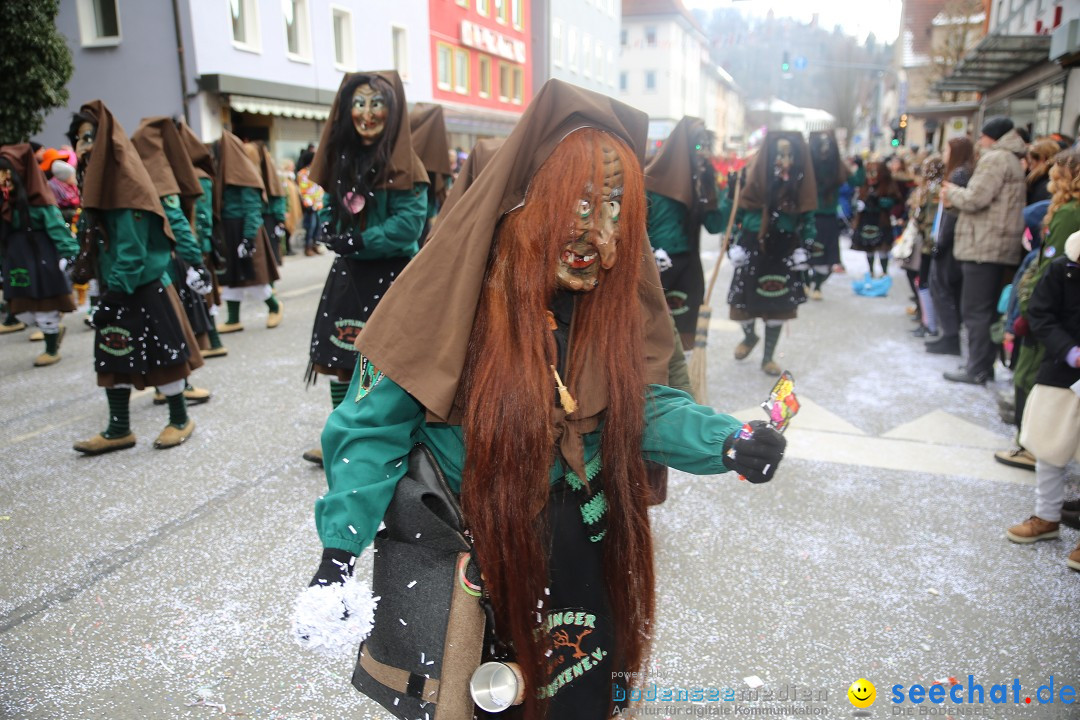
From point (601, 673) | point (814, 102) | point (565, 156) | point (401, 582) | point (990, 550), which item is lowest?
point (990, 550)

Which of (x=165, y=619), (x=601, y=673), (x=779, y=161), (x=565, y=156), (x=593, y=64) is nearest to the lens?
(x=565, y=156)

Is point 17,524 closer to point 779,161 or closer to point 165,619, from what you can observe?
point 165,619

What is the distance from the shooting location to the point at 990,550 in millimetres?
3863

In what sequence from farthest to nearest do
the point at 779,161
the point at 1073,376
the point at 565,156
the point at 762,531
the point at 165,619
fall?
the point at 779,161, the point at 762,531, the point at 1073,376, the point at 165,619, the point at 565,156

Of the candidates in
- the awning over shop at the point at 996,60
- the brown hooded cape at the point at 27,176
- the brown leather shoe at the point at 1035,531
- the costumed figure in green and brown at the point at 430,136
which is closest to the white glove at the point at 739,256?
the costumed figure in green and brown at the point at 430,136

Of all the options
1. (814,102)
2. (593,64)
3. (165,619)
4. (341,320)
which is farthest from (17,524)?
(814,102)

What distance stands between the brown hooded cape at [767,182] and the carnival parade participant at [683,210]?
98cm

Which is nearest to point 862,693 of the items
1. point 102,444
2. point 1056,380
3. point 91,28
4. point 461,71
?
point 1056,380

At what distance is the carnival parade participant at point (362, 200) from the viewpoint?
4145mm

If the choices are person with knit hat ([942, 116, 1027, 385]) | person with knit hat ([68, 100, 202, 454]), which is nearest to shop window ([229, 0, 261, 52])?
person with knit hat ([68, 100, 202, 454])

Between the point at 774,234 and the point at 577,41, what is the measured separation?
3445 centimetres

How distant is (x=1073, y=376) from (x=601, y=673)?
309cm

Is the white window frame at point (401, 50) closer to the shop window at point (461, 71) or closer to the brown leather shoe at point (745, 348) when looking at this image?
the shop window at point (461, 71)

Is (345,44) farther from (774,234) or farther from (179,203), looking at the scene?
(774,234)
